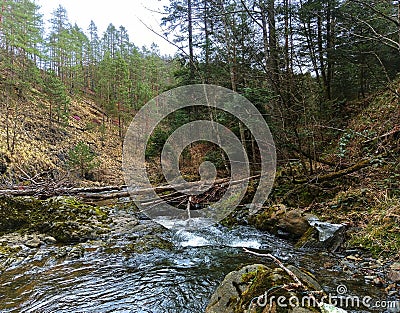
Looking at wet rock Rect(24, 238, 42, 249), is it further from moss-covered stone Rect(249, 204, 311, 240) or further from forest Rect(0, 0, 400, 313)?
moss-covered stone Rect(249, 204, 311, 240)

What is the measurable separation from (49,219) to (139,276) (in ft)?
13.0

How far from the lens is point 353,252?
15.7 ft

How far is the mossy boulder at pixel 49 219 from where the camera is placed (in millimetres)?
6879

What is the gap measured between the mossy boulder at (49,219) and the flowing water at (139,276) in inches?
27.7

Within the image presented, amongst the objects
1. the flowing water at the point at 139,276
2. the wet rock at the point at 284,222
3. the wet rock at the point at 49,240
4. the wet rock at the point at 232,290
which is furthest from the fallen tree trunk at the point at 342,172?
the wet rock at the point at 49,240

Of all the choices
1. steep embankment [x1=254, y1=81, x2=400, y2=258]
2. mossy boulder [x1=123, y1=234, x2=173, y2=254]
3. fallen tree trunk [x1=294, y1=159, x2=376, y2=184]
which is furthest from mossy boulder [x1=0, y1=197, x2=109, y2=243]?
fallen tree trunk [x1=294, y1=159, x2=376, y2=184]

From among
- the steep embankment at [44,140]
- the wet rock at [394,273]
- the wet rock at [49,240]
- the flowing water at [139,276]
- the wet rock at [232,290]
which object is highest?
the steep embankment at [44,140]

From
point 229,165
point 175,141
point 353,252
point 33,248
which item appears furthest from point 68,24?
point 353,252

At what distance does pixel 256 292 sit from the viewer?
8.27ft

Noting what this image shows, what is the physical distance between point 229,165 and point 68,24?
50.1 meters

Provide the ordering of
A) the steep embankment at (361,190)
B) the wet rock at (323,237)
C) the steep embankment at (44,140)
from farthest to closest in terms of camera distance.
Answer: the steep embankment at (44,140)
the wet rock at (323,237)
the steep embankment at (361,190)

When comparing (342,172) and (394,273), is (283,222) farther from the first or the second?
(394,273)

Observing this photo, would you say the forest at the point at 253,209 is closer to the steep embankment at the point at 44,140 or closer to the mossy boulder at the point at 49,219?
the mossy boulder at the point at 49,219

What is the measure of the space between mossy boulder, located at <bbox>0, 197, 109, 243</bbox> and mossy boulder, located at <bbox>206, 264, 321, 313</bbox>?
197 inches
